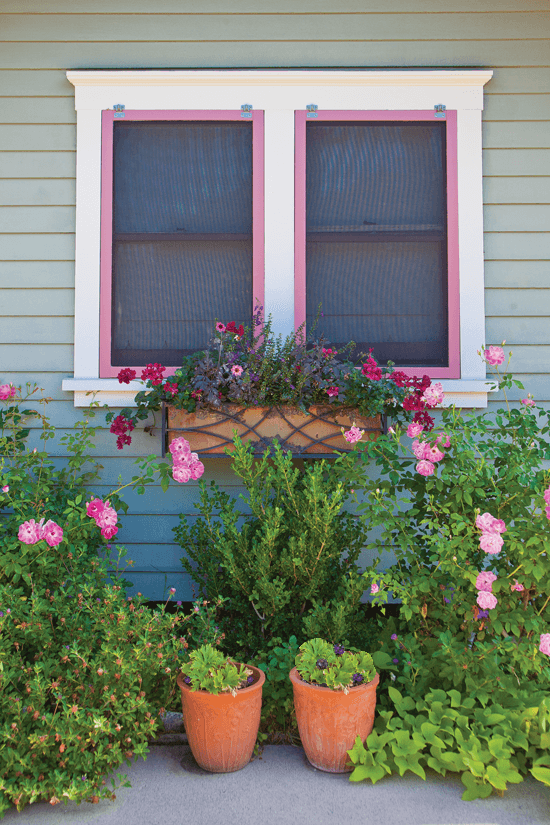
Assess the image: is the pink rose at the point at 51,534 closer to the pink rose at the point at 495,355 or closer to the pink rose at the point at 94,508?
the pink rose at the point at 94,508

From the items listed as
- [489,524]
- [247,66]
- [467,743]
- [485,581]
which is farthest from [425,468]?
[247,66]

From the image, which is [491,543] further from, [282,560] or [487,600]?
[282,560]

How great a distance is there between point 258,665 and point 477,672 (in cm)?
71

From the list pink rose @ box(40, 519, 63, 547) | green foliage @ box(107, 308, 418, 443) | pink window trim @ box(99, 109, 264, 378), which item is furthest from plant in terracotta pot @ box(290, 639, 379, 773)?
pink window trim @ box(99, 109, 264, 378)

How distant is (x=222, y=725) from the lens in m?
1.71

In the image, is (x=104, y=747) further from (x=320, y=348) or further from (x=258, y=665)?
(x=320, y=348)

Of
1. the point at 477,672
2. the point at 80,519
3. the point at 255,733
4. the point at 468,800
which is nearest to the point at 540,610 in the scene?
the point at 477,672

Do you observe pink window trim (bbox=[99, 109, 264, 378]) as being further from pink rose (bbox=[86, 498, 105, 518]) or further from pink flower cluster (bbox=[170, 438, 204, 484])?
pink rose (bbox=[86, 498, 105, 518])

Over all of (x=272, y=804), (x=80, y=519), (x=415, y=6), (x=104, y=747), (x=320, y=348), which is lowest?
(x=272, y=804)

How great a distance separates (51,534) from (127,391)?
853 millimetres

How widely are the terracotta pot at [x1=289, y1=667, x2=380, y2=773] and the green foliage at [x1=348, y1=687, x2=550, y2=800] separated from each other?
4 centimetres

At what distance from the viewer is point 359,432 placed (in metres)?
2.17

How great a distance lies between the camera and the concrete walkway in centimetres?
154

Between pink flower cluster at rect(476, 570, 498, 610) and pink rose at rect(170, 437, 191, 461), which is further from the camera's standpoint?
pink rose at rect(170, 437, 191, 461)
